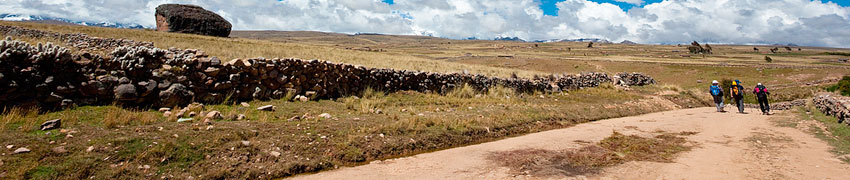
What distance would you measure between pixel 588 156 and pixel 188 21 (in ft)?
161

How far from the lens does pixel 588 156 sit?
25.1ft

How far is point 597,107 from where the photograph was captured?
52.7ft

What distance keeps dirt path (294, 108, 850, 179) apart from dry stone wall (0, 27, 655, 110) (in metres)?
4.82

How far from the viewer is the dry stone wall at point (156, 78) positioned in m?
7.12

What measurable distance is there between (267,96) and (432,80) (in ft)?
23.2

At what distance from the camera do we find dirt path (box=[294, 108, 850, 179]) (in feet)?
20.7

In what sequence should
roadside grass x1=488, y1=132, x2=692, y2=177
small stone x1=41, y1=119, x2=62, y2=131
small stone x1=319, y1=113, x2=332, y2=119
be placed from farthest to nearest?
small stone x1=319, y1=113, x2=332, y2=119 → roadside grass x1=488, y1=132, x2=692, y2=177 → small stone x1=41, y1=119, x2=62, y2=131

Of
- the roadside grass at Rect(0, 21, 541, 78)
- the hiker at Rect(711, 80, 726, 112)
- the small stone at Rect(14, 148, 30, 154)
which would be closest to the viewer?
the small stone at Rect(14, 148, 30, 154)

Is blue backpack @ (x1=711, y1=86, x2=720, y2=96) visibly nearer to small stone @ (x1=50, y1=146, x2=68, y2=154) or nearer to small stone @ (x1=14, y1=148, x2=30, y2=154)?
small stone @ (x1=50, y1=146, x2=68, y2=154)

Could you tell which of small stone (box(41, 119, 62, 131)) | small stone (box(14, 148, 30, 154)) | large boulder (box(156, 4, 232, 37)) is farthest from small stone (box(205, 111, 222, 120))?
large boulder (box(156, 4, 232, 37))

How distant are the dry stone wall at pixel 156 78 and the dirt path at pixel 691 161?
4819 millimetres

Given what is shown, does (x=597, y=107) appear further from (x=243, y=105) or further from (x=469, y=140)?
(x=243, y=105)

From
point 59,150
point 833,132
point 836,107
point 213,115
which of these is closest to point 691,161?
point 833,132

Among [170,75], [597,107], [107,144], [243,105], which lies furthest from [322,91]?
[597,107]
